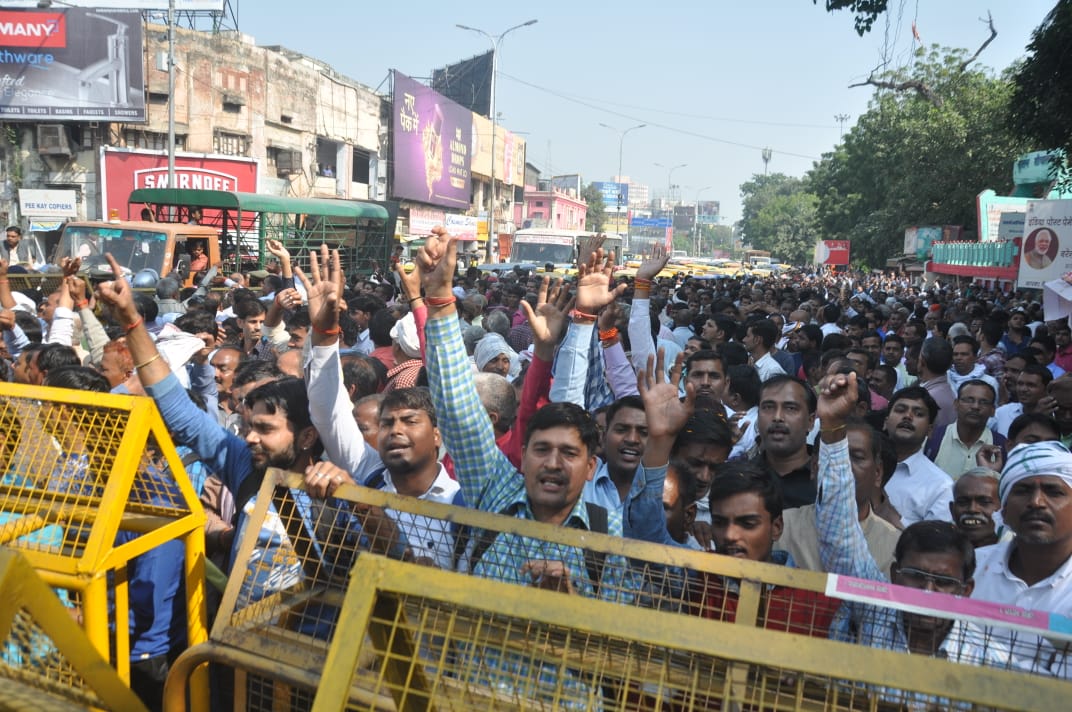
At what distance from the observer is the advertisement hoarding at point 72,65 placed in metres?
25.3

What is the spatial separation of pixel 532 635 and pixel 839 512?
1469 millimetres

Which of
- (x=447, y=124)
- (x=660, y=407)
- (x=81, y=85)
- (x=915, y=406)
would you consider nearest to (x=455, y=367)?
(x=660, y=407)

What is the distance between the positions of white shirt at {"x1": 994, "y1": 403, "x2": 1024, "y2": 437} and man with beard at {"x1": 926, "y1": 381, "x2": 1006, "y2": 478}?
59 cm

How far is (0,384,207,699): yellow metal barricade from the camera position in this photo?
2150mm

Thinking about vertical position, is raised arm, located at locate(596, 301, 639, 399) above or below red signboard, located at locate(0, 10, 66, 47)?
below

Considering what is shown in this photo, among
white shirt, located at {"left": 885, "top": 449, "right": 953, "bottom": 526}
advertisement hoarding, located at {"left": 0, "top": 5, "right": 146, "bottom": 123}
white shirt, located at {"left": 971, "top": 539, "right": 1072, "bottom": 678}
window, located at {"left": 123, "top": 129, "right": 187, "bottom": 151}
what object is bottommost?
white shirt, located at {"left": 885, "top": 449, "right": 953, "bottom": 526}

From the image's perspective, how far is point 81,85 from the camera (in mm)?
25594

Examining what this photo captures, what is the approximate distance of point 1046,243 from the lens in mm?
11453

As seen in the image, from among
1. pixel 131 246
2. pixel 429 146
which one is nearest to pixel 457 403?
pixel 131 246

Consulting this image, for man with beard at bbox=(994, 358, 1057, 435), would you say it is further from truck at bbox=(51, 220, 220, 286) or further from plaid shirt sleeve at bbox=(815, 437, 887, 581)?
truck at bbox=(51, 220, 220, 286)

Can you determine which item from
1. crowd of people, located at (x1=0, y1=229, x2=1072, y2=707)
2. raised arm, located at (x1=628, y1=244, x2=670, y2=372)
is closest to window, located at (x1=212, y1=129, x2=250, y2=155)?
crowd of people, located at (x1=0, y1=229, x2=1072, y2=707)

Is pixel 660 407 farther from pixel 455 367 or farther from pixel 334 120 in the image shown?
pixel 334 120

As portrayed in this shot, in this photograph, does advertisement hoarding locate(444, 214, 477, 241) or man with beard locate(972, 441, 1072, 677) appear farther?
advertisement hoarding locate(444, 214, 477, 241)

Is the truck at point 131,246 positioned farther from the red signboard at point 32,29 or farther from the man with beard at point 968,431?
the red signboard at point 32,29
